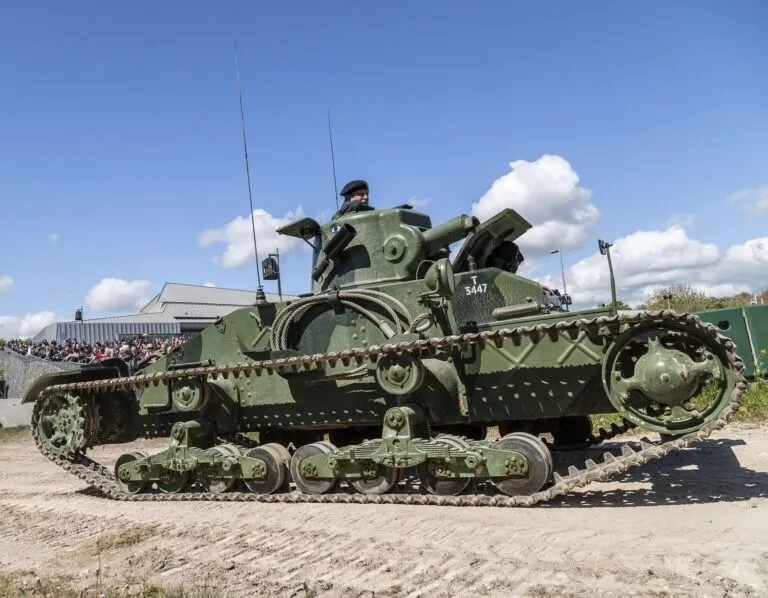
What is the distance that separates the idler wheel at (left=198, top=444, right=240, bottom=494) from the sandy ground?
362 mm

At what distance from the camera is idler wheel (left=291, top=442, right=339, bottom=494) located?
8391mm

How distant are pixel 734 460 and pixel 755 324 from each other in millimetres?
5728

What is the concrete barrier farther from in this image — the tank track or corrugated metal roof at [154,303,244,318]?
corrugated metal roof at [154,303,244,318]

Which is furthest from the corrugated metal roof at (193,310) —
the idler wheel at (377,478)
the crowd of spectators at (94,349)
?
the idler wheel at (377,478)

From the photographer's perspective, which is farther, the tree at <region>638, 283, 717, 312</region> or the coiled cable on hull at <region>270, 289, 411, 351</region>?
the tree at <region>638, 283, 717, 312</region>

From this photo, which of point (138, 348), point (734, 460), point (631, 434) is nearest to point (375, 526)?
point (734, 460)

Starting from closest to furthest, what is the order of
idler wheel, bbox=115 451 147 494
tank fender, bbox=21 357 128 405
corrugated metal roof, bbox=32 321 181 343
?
1. idler wheel, bbox=115 451 147 494
2. tank fender, bbox=21 357 128 405
3. corrugated metal roof, bbox=32 321 181 343

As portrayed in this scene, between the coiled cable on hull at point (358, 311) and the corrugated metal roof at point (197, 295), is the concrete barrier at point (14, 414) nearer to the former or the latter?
the coiled cable on hull at point (358, 311)

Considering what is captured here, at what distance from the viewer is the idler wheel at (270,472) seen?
8750mm

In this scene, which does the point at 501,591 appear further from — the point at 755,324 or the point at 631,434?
the point at 755,324

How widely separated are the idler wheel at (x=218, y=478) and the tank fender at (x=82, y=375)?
277 centimetres

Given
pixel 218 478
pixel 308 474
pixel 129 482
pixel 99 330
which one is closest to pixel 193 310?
pixel 99 330

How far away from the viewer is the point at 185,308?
145 ft

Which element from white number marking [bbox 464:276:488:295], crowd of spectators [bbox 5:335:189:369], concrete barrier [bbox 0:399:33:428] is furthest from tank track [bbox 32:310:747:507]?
crowd of spectators [bbox 5:335:189:369]
